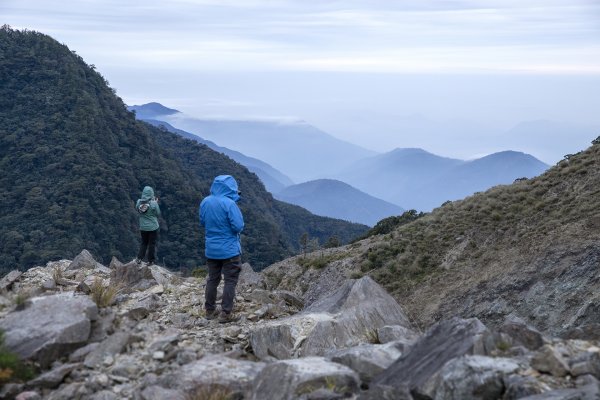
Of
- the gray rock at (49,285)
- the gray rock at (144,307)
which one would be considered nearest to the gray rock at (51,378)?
the gray rock at (144,307)

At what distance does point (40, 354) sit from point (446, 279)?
50.4ft

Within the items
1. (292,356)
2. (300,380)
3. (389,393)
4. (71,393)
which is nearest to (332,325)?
(292,356)

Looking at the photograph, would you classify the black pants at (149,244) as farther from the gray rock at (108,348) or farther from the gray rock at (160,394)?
the gray rock at (160,394)

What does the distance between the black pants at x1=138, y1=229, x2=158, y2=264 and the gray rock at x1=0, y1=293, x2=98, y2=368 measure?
6.91 meters

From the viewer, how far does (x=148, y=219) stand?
15.2 m

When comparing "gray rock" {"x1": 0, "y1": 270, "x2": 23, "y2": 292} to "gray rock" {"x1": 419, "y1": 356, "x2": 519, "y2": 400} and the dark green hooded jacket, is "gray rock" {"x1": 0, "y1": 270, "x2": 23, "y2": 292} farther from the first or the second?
"gray rock" {"x1": 419, "y1": 356, "x2": 519, "y2": 400}

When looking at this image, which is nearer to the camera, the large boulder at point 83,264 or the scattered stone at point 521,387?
the scattered stone at point 521,387

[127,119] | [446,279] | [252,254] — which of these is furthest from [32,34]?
[446,279]

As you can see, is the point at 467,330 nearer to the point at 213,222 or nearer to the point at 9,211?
the point at 213,222

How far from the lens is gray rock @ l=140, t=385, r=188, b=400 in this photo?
6629 millimetres

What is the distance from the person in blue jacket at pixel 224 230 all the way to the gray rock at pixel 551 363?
5401 mm

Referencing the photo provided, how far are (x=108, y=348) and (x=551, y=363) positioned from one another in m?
5.00

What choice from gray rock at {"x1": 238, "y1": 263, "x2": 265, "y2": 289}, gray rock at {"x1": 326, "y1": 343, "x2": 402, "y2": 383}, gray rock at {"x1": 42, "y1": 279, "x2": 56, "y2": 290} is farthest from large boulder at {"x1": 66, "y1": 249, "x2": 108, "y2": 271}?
gray rock at {"x1": 326, "y1": 343, "x2": 402, "y2": 383}

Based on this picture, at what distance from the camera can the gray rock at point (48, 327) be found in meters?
7.68
